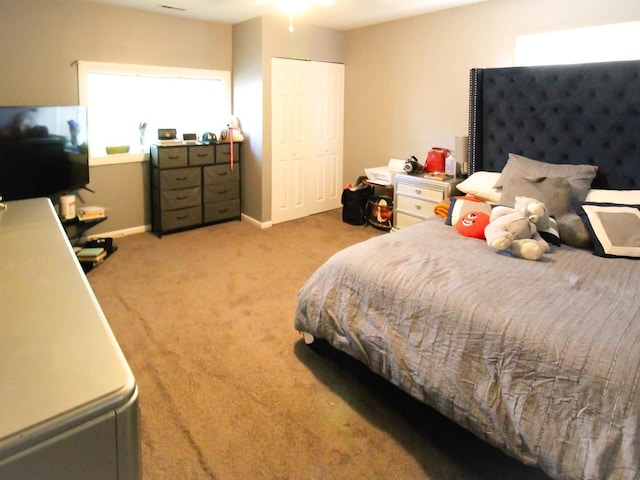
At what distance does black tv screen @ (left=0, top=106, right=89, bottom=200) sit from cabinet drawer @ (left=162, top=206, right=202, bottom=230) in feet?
3.01

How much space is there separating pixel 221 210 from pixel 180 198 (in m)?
0.54

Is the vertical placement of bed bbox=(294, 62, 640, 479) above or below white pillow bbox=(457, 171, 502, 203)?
below

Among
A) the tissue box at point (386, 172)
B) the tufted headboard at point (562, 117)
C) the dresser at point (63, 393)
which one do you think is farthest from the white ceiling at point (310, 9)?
the dresser at point (63, 393)

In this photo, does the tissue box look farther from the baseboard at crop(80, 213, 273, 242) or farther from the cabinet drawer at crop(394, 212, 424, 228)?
the baseboard at crop(80, 213, 273, 242)

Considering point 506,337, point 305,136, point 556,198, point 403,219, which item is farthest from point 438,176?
point 506,337

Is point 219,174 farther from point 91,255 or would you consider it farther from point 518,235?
point 518,235

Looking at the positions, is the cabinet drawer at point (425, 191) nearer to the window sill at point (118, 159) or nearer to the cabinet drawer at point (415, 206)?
the cabinet drawer at point (415, 206)

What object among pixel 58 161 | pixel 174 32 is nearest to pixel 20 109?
pixel 58 161

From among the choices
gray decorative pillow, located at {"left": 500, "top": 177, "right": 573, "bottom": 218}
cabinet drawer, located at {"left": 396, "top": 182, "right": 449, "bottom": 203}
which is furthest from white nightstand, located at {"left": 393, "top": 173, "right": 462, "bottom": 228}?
gray decorative pillow, located at {"left": 500, "top": 177, "right": 573, "bottom": 218}

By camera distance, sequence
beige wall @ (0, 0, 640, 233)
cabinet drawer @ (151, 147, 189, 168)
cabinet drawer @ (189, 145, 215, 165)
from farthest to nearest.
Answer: cabinet drawer @ (189, 145, 215, 165)
cabinet drawer @ (151, 147, 189, 168)
beige wall @ (0, 0, 640, 233)

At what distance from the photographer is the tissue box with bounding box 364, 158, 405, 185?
4.92 meters

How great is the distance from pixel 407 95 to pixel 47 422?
481 centimetres

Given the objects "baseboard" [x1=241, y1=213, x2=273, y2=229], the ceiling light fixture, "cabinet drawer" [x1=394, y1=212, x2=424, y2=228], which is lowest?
"baseboard" [x1=241, y1=213, x2=273, y2=229]

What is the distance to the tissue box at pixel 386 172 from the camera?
4922mm
